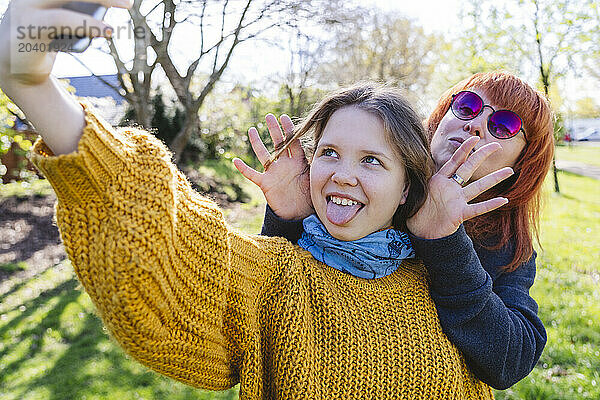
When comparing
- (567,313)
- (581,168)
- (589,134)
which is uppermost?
(567,313)

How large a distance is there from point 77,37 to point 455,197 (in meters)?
1.15

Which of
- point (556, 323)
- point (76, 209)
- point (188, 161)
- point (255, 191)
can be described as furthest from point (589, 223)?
point (76, 209)

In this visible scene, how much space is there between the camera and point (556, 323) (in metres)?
4.97

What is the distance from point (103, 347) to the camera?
184 inches

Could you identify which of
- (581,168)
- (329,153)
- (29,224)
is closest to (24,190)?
(29,224)

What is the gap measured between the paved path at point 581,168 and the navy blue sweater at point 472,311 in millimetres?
22011

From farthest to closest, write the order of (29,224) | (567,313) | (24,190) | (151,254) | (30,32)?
(24,190), (29,224), (567,313), (151,254), (30,32)

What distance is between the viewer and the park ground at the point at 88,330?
388cm

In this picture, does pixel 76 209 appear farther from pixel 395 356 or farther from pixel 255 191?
pixel 255 191

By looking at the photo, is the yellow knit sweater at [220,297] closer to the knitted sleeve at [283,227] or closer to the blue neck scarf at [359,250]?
the blue neck scarf at [359,250]

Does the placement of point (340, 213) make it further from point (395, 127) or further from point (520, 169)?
point (520, 169)

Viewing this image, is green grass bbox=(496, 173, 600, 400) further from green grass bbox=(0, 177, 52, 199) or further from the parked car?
the parked car

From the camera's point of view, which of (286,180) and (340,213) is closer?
(340,213)

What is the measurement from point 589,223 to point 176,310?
1145 centimetres
